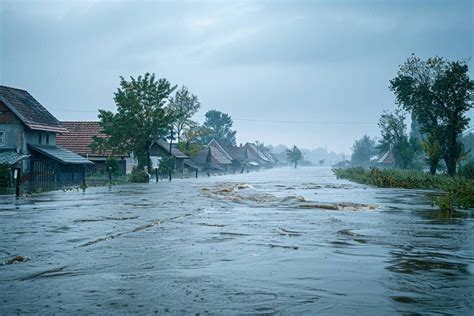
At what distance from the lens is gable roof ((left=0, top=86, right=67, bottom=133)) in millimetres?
36312

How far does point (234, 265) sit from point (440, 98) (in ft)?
141

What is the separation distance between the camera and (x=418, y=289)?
6.59 m

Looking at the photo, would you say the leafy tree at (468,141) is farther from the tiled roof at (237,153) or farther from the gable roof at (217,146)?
the gable roof at (217,146)

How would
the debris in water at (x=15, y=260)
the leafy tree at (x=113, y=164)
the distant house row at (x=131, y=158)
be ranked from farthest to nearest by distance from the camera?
the distant house row at (x=131, y=158)
the leafy tree at (x=113, y=164)
the debris in water at (x=15, y=260)

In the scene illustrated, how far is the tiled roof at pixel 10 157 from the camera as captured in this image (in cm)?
3257

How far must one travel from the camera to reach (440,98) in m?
45.3

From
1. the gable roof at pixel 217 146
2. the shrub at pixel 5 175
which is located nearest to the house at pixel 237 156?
the gable roof at pixel 217 146

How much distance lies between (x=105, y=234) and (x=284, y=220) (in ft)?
19.7

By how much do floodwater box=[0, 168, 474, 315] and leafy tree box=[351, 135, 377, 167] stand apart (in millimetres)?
138033

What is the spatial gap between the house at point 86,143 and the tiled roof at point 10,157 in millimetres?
13063

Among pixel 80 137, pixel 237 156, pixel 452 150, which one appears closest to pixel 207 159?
pixel 237 156

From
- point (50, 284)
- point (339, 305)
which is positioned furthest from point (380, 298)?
point (50, 284)

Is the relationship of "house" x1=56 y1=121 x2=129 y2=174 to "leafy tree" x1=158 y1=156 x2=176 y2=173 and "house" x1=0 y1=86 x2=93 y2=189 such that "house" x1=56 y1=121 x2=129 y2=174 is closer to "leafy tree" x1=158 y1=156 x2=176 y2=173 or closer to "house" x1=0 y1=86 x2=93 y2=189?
"leafy tree" x1=158 y1=156 x2=176 y2=173

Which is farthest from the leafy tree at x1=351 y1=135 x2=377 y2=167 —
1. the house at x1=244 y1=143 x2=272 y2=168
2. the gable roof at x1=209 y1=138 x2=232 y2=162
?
the gable roof at x1=209 y1=138 x2=232 y2=162
